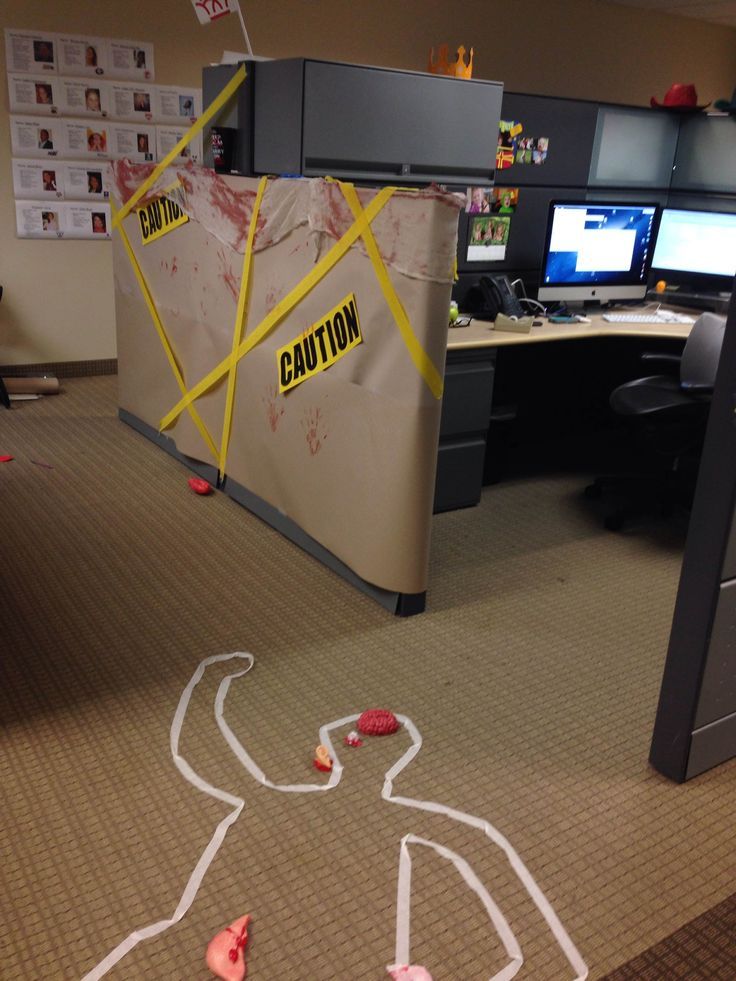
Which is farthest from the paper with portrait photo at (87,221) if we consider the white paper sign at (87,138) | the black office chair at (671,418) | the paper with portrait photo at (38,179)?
the black office chair at (671,418)

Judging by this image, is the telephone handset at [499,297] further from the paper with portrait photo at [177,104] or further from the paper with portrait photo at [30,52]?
the paper with portrait photo at [30,52]

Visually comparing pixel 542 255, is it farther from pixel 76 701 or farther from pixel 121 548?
pixel 76 701

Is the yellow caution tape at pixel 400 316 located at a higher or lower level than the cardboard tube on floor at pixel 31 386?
higher

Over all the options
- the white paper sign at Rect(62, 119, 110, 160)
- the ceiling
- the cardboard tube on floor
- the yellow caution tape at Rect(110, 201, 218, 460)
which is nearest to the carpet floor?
the yellow caution tape at Rect(110, 201, 218, 460)

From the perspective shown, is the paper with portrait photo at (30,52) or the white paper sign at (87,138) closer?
the paper with portrait photo at (30,52)

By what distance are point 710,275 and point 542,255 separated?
81cm

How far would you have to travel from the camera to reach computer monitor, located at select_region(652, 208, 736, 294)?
3.77 m

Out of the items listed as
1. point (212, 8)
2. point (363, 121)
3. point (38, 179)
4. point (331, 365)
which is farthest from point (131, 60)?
point (331, 365)

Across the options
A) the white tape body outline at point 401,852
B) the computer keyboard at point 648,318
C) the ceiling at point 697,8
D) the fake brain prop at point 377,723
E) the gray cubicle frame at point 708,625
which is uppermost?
the ceiling at point 697,8

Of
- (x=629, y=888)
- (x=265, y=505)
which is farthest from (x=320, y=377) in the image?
(x=629, y=888)

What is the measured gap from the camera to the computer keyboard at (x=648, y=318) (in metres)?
3.65

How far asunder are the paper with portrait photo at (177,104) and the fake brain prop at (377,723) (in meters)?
3.81

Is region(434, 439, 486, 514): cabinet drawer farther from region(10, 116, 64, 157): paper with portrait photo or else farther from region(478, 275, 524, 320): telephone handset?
region(10, 116, 64, 157): paper with portrait photo

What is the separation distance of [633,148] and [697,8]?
286 centimetres
